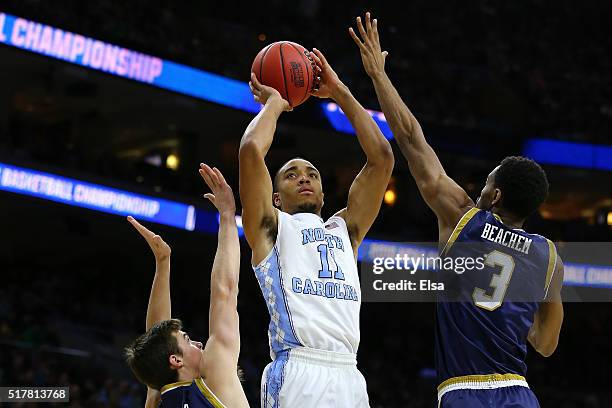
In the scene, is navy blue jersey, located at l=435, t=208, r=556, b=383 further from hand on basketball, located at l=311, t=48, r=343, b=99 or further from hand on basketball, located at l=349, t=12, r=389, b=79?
hand on basketball, located at l=311, t=48, r=343, b=99

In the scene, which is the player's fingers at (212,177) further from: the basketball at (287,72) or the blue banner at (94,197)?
the blue banner at (94,197)

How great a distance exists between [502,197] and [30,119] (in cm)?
1836

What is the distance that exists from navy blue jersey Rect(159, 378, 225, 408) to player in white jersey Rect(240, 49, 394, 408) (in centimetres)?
27

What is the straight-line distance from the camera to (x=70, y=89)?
19578 mm

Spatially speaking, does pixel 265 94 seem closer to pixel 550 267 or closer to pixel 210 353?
pixel 210 353

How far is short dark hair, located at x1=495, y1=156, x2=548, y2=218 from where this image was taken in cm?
406

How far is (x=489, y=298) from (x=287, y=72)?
5.36ft

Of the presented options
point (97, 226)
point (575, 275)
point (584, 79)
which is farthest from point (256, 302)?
point (584, 79)

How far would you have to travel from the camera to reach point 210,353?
410cm

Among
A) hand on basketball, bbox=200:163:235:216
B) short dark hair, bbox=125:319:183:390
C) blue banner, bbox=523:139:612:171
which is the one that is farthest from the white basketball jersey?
blue banner, bbox=523:139:612:171

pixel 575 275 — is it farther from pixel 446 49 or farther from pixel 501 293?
pixel 501 293

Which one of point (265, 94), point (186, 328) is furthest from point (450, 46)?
point (265, 94)

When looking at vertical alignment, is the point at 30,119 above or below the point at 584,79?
below

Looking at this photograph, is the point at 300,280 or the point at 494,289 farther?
the point at 300,280
